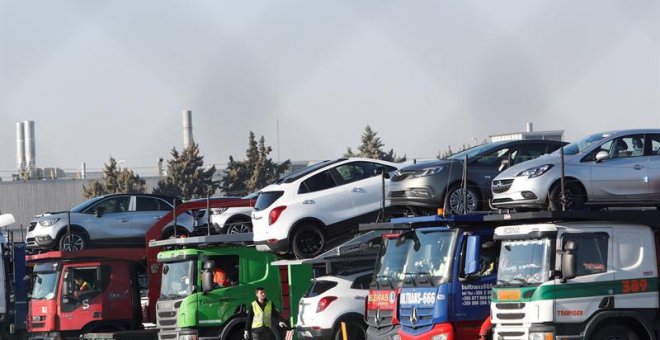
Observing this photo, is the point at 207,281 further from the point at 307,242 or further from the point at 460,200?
the point at 460,200

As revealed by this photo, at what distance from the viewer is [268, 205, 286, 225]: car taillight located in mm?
20609

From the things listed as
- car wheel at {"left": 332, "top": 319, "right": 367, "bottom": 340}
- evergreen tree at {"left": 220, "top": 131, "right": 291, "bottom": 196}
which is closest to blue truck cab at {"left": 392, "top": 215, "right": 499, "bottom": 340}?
car wheel at {"left": 332, "top": 319, "right": 367, "bottom": 340}

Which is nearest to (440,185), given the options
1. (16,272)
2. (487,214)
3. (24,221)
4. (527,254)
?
(487,214)

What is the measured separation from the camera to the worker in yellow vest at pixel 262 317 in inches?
802

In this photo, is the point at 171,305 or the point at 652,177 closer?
the point at 652,177

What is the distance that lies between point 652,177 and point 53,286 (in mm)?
12933

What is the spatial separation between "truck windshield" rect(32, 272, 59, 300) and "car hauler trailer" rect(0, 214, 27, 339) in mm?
1284

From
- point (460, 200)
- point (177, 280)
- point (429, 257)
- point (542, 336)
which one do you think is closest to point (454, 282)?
point (429, 257)

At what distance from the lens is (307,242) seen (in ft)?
67.9

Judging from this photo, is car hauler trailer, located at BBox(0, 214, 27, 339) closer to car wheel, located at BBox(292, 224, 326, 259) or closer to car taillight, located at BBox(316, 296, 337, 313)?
car wheel, located at BBox(292, 224, 326, 259)

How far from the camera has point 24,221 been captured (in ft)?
229

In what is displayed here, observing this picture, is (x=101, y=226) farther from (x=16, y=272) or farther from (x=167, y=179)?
(x=167, y=179)

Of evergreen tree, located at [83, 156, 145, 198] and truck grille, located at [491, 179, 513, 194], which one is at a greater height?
evergreen tree, located at [83, 156, 145, 198]

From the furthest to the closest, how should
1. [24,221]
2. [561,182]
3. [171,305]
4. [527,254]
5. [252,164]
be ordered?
1. [24,221]
2. [252,164]
3. [171,305]
4. [561,182]
5. [527,254]
